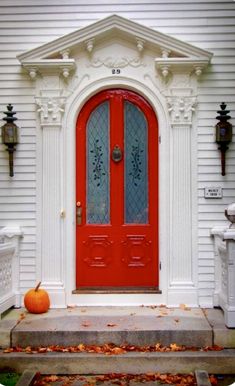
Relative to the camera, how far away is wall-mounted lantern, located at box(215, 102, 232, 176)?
6645mm

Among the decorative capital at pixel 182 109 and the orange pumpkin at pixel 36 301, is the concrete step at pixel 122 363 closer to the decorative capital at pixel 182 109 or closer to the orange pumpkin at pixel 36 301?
the orange pumpkin at pixel 36 301

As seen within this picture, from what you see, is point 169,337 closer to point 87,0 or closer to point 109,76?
point 109,76

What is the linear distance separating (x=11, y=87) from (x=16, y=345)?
10.3ft

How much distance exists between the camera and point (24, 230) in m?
6.83

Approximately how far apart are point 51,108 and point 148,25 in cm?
159

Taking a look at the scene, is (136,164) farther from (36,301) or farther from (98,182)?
(36,301)

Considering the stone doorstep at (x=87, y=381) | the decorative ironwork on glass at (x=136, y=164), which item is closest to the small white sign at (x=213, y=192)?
the decorative ironwork on glass at (x=136, y=164)

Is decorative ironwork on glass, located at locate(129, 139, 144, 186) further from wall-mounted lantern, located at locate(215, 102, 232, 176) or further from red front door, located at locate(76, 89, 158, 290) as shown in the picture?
wall-mounted lantern, located at locate(215, 102, 232, 176)

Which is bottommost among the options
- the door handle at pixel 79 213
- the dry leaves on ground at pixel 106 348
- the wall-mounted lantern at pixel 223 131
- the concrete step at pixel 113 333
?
the dry leaves on ground at pixel 106 348

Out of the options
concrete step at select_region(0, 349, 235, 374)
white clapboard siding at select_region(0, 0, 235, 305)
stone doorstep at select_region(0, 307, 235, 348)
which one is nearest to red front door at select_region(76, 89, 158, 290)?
white clapboard siding at select_region(0, 0, 235, 305)

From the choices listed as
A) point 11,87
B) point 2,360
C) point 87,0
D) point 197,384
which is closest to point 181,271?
point 197,384

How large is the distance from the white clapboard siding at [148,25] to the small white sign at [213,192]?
5 centimetres

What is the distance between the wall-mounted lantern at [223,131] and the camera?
664 cm

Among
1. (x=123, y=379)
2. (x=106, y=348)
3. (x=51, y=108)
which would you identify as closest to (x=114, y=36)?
(x=51, y=108)
